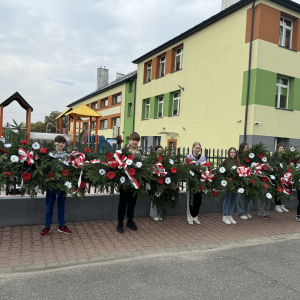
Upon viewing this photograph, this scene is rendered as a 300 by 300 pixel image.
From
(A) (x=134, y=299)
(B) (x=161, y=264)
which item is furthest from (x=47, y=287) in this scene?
(B) (x=161, y=264)

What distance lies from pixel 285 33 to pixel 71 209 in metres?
14.1

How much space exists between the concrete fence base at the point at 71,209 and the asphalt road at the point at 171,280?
6.66 ft

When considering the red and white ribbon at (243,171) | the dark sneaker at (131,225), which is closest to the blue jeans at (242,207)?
the red and white ribbon at (243,171)

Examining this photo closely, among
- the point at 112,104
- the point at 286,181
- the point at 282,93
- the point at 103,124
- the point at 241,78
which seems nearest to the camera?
the point at 286,181

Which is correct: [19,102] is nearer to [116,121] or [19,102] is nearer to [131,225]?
[131,225]

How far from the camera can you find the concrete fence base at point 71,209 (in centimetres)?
548

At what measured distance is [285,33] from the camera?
1484 cm

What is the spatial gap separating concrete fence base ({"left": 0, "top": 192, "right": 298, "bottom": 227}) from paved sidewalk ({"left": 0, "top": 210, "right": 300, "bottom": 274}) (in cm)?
16

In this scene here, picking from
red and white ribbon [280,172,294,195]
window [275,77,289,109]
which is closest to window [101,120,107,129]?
window [275,77,289,109]

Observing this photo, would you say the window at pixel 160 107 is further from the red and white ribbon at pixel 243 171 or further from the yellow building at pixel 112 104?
the red and white ribbon at pixel 243 171

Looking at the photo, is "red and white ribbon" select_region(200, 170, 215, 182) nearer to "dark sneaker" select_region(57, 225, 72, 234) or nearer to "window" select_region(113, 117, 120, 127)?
"dark sneaker" select_region(57, 225, 72, 234)

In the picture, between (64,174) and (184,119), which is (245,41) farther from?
(64,174)

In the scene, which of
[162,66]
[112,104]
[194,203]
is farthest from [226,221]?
[112,104]

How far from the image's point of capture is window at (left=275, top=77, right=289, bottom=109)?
14773 mm
